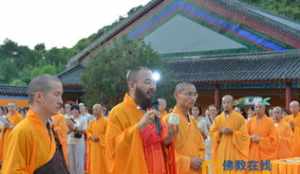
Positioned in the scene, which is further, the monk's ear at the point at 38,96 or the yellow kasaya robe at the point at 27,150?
the monk's ear at the point at 38,96

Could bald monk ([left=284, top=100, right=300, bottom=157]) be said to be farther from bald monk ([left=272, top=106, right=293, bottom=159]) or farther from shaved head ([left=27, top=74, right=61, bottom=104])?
shaved head ([left=27, top=74, right=61, bottom=104])

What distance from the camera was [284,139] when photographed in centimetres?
1087

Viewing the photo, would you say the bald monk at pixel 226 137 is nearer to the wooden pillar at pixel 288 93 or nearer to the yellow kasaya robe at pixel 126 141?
the yellow kasaya robe at pixel 126 141

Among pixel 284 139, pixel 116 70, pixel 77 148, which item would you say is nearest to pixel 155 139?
pixel 284 139

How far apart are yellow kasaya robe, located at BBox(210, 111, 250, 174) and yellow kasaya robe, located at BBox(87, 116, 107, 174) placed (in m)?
2.63

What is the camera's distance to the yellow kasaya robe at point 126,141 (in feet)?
13.3

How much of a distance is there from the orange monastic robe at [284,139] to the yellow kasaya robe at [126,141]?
689 centimetres

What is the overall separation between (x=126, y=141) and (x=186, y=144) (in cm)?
127

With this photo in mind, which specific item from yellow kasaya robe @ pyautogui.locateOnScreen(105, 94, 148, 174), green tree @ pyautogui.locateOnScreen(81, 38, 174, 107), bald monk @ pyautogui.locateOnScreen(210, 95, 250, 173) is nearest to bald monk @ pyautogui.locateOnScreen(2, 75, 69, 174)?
yellow kasaya robe @ pyautogui.locateOnScreen(105, 94, 148, 174)

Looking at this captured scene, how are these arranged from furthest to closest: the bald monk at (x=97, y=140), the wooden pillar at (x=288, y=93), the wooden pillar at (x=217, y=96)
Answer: the wooden pillar at (x=217, y=96), the wooden pillar at (x=288, y=93), the bald monk at (x=97, y=140)

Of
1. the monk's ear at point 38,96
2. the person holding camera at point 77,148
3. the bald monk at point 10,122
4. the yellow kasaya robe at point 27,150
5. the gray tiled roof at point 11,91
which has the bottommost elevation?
the person holding camera at point 77,148

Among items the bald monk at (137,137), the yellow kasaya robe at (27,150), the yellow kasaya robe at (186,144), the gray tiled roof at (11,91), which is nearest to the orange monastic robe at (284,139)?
the yellow kasaya robe at (186,144)

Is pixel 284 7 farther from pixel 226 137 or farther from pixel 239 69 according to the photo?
pixel 226 137

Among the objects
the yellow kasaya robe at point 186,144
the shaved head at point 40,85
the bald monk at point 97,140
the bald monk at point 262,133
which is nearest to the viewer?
the shaved head at point 40,85
